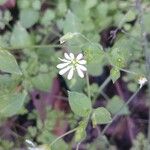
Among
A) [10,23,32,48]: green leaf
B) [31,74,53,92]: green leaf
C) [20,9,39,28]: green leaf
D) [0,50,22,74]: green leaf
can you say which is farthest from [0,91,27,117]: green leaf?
[20,9,39,28]: green leaf

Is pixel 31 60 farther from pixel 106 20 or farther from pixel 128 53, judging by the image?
pixel 128 53

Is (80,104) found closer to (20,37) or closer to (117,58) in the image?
(117,58)

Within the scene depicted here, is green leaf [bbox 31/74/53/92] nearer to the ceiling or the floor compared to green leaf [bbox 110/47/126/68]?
nearer to the floor

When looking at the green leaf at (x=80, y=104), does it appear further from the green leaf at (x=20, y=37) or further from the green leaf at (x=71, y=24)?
the green leaf at (x=20, y=37)

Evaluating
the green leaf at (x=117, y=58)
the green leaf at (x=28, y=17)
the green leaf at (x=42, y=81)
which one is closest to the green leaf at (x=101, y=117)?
the green leaf at (x=117, y=58)

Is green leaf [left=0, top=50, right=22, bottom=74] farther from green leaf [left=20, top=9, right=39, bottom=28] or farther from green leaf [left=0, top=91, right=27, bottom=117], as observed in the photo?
green leaf [left=20, top=9, right=39, bottom=28]

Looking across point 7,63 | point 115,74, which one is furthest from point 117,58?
point 7,63
